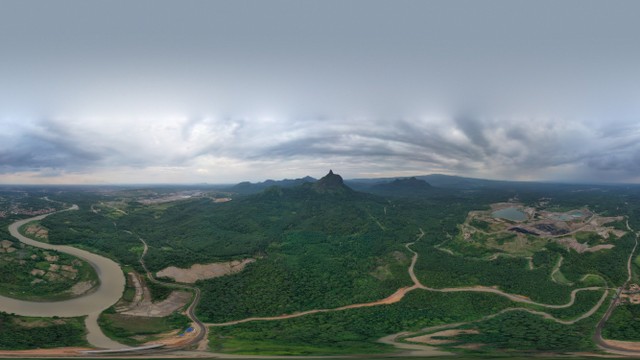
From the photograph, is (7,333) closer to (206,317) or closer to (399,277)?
(206,317)

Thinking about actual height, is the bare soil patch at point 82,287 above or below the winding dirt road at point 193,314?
above

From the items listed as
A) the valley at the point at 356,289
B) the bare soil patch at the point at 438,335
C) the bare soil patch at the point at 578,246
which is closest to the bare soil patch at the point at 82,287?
the valley at the point at 356,289

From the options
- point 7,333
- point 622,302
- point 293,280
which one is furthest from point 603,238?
point 7,333

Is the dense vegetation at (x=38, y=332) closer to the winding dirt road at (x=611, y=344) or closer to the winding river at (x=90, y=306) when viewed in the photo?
the winding river at (x=90, y=306)

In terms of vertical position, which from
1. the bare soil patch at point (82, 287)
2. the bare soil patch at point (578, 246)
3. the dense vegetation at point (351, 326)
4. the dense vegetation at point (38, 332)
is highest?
the bare soil patch at point (578, 246)

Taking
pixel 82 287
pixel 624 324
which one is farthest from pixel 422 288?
pixel 82 287

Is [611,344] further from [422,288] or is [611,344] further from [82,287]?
[82,287]

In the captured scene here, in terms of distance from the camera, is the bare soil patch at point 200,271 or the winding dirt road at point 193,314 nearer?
the winding dirt road at point 193,314

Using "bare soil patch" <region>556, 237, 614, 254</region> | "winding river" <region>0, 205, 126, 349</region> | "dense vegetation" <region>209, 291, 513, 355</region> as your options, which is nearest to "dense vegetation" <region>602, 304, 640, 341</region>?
"dense vegetation" <region>209, 291, 513, 355</region>

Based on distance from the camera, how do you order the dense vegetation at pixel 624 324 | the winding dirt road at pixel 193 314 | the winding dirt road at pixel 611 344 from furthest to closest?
the dense vegetation at pixel 624 324, the winding dirt road at pixel 193 314, the winding dirt road at pixel 611 344
